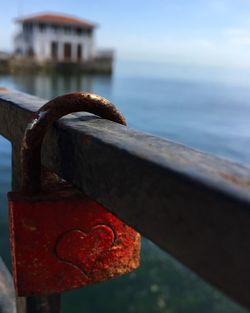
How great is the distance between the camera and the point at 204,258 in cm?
65

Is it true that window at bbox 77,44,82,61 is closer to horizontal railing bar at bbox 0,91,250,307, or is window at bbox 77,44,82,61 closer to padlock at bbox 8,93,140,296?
padlock at bbox 8,93,140,296

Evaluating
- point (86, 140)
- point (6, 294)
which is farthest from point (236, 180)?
point (6, 294)

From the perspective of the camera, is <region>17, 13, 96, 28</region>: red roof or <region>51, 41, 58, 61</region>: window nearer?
<region>17, 13, 96, 28</region>: red roof

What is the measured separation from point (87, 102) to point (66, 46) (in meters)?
66.3

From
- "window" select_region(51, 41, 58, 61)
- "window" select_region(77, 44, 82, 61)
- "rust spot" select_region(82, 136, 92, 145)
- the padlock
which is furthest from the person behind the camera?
"window" select_region(77, 44, 82, 61)

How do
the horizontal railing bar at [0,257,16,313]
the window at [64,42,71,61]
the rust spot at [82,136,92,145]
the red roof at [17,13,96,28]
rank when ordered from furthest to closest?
the window at [64,42,71,61]
the red roof at [17,13,96,28]
the horizontal railing bar at [0,257,16,313]
the rust spot at [82,136,92,145]

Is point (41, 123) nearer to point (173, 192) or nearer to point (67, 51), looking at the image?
point (173, 192)

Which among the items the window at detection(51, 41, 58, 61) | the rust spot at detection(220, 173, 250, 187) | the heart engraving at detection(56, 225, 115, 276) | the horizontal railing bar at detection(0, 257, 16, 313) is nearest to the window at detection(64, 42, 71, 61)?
the window at detection(51, 41, 58, 61)

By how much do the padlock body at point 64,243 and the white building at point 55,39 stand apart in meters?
64.9

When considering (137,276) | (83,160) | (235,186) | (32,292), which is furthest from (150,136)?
(137,276)

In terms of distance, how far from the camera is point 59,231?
119cm

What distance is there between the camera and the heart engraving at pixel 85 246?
121 centimetres

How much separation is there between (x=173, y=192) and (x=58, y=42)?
219 feet

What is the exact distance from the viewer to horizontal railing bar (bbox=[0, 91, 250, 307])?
1.99 feet
